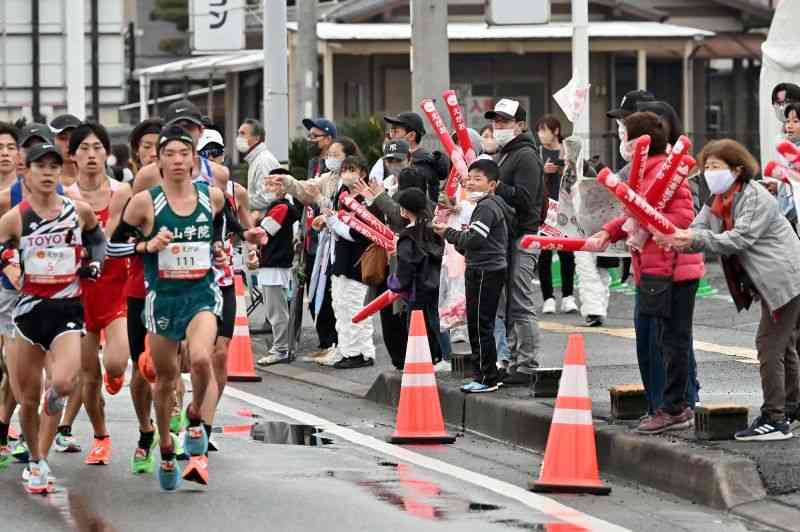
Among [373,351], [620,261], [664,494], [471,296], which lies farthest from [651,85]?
[664,494]

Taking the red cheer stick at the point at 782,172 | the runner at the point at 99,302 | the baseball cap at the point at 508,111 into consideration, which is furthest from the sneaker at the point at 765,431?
the baseball cap at the point at 508,111

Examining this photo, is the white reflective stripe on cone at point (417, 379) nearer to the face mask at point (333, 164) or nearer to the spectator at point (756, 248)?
the spectator at point (756, 248)

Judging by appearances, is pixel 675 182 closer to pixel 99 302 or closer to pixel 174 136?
pixel 174 136

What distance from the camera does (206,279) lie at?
10.9 metres

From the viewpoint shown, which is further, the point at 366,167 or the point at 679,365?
the point at 366,167

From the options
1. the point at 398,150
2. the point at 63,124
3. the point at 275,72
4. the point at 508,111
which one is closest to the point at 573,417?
the point at 508,111

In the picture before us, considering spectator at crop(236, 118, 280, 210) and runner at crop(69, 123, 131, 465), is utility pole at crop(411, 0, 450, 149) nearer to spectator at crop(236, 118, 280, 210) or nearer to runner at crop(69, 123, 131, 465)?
spectator at crop(236, 118, 280, 210)

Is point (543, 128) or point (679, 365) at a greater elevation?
point (543, 128)

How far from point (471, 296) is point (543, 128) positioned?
6.67 meters

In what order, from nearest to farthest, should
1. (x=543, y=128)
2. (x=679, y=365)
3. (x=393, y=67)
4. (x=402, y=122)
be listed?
1. (x=679, y=365)
2. (x=402, y=122)
3. (x=543, y=128)
4. (x=393, y=67)

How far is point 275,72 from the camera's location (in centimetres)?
2225

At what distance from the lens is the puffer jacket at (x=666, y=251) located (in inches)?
451

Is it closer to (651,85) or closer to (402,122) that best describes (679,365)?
(402,122)

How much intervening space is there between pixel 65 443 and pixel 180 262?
2.11 meters
